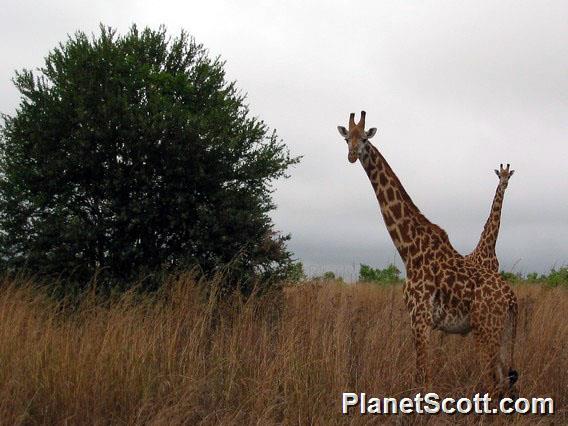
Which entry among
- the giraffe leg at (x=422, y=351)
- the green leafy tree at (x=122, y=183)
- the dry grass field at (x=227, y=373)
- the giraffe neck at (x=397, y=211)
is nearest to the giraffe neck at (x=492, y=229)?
the dry grass field at (x=227, y=373)

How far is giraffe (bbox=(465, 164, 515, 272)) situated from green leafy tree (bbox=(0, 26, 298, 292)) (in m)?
4.83

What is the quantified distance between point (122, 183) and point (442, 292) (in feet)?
23.9

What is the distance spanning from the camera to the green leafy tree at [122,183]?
12484 millimetres

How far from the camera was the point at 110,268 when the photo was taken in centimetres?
1256

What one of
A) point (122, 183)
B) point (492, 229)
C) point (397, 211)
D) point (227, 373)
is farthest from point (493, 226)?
point (122, 183)

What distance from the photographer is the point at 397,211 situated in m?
7.74

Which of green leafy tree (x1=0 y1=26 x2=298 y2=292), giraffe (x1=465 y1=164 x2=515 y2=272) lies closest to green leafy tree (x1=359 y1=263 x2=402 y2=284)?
green leafy tree (x1=0 y1=26 x2=298 y2=292)

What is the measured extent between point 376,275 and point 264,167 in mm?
9783

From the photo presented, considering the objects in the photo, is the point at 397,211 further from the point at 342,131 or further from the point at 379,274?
the point at 379,274

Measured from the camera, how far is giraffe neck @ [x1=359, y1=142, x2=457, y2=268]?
7.56 m

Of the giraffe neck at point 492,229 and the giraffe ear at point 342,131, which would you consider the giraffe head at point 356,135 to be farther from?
the giraffe neck at point 492,229

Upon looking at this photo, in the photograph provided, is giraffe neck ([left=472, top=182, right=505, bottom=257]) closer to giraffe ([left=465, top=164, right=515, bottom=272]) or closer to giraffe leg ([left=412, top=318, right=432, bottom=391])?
giraffe ([left=465, top=164, right=515, bottom=272])

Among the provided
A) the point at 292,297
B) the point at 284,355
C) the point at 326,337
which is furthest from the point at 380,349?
the point at 292,297

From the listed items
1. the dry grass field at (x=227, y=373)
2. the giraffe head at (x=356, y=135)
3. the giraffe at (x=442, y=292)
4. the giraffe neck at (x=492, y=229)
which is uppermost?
the giraffe head at (x=356, y=135)
